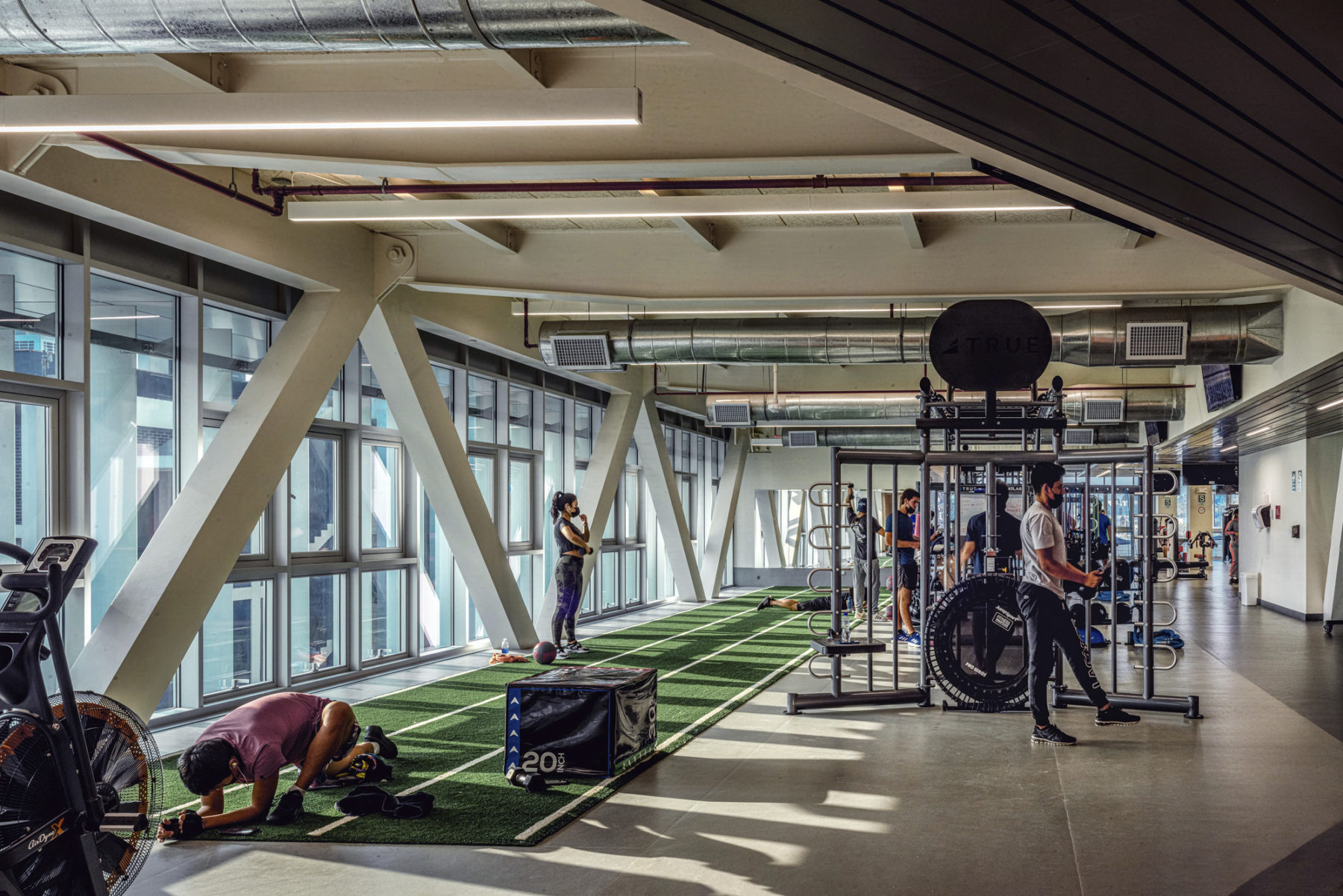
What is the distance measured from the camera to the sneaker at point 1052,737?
21.1 ft

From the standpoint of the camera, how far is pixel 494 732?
6.89 metres

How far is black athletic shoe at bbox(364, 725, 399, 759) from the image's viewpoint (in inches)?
233

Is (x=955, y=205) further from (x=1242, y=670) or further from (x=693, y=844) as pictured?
(x=1242, y=670)

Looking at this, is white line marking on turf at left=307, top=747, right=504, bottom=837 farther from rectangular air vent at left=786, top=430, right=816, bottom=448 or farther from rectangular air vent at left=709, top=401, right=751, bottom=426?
rectangular air vent at left=786, top=430, right=816, bottom=448

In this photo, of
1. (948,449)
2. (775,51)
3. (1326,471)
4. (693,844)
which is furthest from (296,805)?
(1326,471)

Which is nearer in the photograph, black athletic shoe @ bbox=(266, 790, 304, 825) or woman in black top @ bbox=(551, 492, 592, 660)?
black athletic shoe @ bbox=(266, 790, 304, 825)

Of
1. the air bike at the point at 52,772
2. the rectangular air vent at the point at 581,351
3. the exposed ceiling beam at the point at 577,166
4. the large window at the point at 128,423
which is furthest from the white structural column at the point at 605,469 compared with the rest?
the air bike at the point at 52,772

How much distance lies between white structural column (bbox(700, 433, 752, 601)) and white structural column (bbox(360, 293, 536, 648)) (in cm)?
945

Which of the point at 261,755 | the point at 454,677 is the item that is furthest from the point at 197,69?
the point at 454,677

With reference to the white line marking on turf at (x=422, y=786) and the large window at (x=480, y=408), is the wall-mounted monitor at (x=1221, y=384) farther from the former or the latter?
the white line marking on turf at (x=422, y=786)

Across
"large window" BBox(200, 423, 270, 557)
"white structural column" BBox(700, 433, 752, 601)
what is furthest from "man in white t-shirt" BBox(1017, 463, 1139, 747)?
"white structural column" BBox(700, 433, 752, 601)

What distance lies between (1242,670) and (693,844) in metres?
7.04

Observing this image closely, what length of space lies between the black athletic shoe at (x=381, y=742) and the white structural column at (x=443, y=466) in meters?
3.93

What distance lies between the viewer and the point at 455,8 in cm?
359
